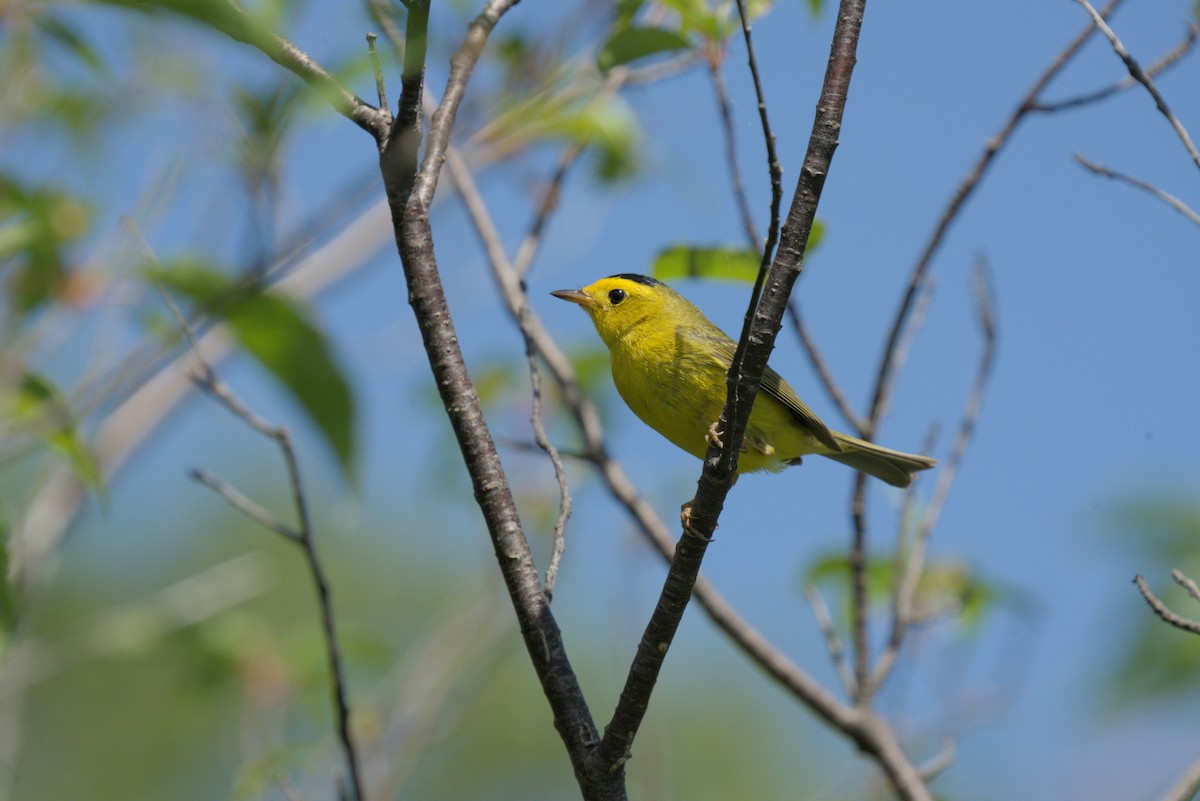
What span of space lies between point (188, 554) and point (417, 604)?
3362 millimetres

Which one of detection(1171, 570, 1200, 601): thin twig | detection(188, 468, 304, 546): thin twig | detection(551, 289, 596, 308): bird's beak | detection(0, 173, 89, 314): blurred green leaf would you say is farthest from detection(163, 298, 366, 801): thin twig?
detection(551, 289, 596, 308): bird's beak

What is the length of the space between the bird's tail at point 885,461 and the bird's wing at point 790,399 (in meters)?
0.17

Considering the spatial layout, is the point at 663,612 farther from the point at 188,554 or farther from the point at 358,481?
the point at 188,554

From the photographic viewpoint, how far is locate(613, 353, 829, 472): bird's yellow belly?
4.62m

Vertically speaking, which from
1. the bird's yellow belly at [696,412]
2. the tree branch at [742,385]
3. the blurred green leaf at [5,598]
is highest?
the bird's yellow belly at [696,412]

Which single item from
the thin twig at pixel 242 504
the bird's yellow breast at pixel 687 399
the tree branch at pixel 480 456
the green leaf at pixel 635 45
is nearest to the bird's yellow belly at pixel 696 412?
the bird's yellow breast at pixel 687 399

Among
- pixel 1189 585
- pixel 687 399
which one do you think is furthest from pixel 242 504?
pixel 1189 585

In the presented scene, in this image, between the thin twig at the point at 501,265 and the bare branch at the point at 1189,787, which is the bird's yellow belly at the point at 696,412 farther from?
the bare branch at the point at 1189,787

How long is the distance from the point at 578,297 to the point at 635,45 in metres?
2.18

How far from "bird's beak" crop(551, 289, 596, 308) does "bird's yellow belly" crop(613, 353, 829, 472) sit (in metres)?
0.56

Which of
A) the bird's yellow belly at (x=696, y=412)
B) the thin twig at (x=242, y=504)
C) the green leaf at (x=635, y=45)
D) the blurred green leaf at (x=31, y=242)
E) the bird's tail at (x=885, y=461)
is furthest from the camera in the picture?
the bird's tail at (x=885, y=461)

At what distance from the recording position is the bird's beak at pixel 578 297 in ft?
18.3

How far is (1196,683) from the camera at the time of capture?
4.21 meters

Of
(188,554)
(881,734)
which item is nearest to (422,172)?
(881,734)
